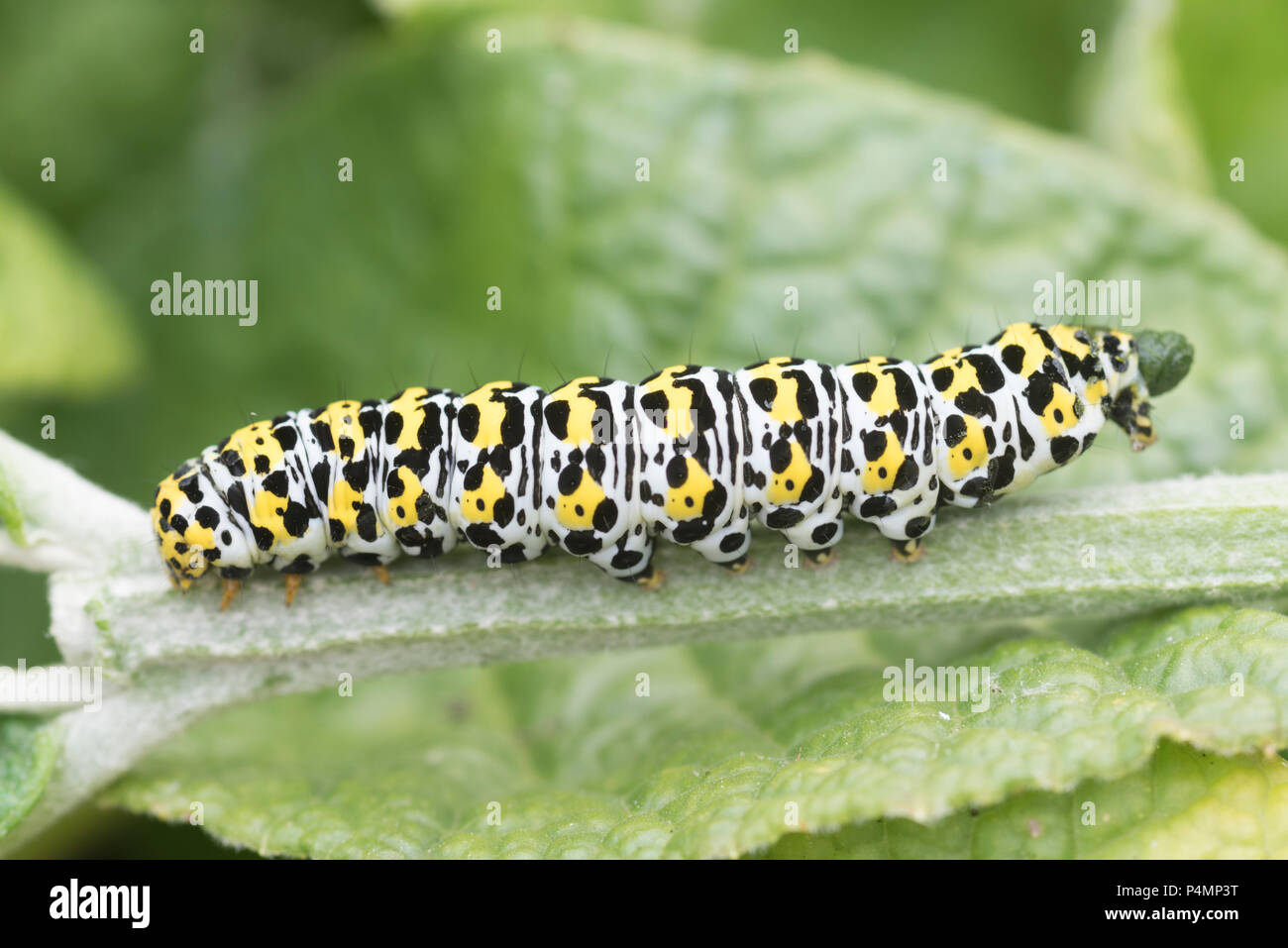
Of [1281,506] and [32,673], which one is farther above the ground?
[1281,506]

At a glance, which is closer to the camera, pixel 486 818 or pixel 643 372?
pixel 486 818

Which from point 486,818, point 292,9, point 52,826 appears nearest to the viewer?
point 486,818

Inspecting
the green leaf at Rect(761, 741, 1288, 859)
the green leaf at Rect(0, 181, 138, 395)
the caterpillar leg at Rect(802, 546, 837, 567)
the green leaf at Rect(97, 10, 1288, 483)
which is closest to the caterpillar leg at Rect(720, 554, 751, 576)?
the caterpillar leg at Rect(802, 546, 837, 567)

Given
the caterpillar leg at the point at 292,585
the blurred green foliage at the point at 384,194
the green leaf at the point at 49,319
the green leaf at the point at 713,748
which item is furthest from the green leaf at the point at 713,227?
the caterpillar leg at the point at 292,585

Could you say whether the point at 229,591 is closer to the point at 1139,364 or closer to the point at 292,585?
the point at 292,585

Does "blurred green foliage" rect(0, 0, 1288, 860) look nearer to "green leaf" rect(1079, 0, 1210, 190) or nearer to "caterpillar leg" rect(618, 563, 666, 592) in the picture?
"green leaf" rect(1079, 0, 1210, 190)

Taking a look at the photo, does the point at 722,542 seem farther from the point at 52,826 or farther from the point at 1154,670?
the point at 52,826

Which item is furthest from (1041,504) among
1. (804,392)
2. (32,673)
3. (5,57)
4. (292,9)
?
(5,57)

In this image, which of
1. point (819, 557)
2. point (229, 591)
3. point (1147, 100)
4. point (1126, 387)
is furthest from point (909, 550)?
point (1147, 100)
